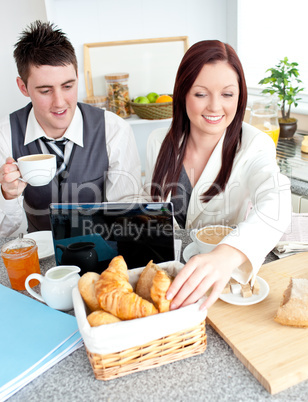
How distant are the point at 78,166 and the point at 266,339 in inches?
46.9

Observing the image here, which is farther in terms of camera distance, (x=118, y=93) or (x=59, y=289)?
(x=118, y=93)

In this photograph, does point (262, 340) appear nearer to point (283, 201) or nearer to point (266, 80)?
point (283, 201)

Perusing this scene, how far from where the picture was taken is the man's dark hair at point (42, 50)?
1467 millimetres

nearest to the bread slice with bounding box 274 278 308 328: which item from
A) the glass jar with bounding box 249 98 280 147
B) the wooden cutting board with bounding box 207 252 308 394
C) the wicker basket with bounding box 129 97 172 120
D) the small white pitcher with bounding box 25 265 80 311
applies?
the wooden cutting board with bounding box 207 252 308 394

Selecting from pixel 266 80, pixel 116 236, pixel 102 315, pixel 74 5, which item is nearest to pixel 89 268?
pixel 116 236

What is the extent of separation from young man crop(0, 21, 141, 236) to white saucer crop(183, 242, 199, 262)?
→ 2.14ft

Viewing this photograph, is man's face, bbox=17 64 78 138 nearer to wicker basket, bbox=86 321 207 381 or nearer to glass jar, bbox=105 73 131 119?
glass jar, bbox=105 73 131 119

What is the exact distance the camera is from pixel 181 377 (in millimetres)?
675

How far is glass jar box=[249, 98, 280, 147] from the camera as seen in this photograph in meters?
2.03

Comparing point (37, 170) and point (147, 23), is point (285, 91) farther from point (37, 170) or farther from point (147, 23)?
point (37, 170)

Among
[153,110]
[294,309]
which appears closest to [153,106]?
[153,110]

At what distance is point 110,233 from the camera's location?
36.4 inches

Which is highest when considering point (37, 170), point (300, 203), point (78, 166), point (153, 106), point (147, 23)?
point (147, 23)

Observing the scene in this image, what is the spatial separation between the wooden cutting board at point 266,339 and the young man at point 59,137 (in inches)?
36.6
